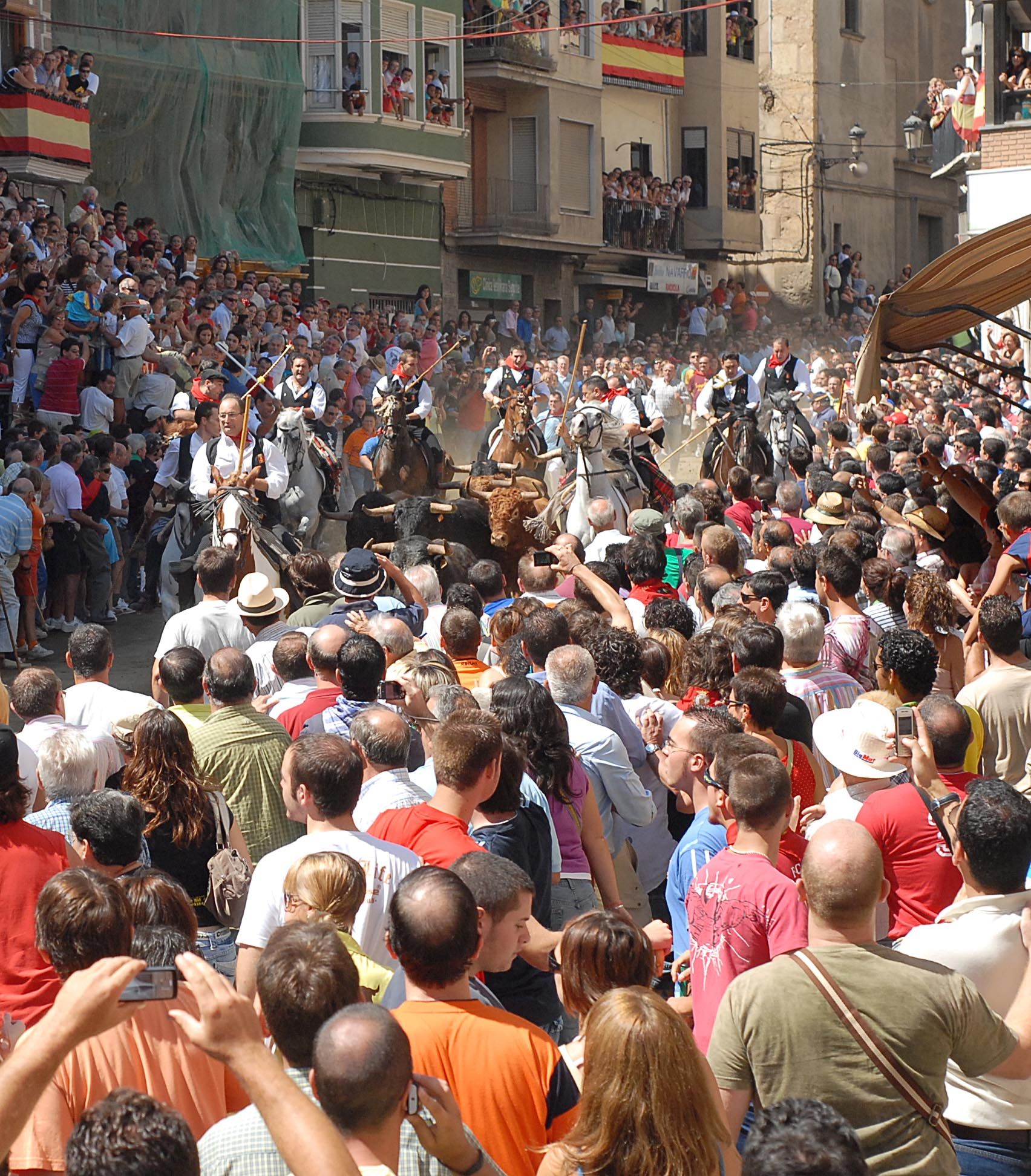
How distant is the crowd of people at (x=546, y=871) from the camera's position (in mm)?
2943

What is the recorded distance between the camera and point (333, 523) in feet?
52.2

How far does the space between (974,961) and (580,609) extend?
3730mm

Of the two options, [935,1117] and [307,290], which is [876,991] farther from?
[307,290]

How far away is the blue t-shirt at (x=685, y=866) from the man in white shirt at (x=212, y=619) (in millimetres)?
3451

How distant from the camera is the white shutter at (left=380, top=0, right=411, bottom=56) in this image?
32844 millimetres

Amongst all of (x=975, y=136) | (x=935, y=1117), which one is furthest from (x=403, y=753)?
(x=975, y=136)

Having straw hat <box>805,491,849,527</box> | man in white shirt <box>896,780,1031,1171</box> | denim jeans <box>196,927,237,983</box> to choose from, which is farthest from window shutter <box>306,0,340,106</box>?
man in white shirt <box>896,780,1031,1171</box>

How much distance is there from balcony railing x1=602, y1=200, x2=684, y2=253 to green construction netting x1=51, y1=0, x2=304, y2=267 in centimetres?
1159

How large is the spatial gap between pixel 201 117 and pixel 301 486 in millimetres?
14896

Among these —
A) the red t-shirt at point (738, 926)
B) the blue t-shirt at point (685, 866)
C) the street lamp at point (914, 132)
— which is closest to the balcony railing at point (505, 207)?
the street lamp at point (914, 132)

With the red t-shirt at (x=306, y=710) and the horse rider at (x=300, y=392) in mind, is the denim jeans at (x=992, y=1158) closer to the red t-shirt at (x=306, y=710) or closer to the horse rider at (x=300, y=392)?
the red t-shirt at (x=306, y=710)

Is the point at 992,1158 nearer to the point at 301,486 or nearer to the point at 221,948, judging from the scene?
the point at 221,948

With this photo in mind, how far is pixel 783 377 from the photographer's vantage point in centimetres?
2091

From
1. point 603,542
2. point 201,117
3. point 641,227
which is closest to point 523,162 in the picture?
point 641,227
